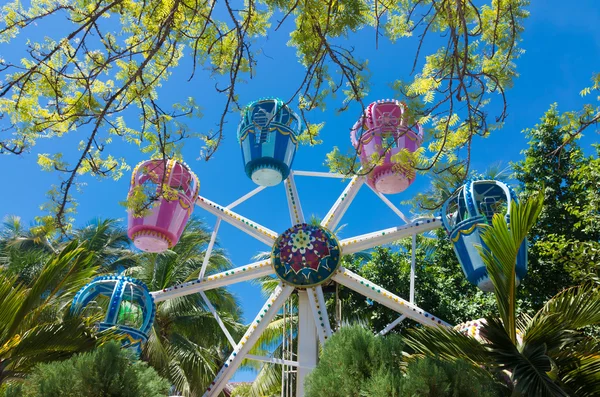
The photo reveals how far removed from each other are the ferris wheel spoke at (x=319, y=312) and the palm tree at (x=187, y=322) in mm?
5072

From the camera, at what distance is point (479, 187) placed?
779cm

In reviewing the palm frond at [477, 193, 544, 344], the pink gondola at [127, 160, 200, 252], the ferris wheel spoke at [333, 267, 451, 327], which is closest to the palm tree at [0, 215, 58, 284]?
the pink gondola at [127, 160, 200, 252]

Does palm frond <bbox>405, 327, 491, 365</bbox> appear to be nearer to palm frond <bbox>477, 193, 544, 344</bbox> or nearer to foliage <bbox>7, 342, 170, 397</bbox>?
palm frond <bbox>477, 193, 544, 344</bbox>

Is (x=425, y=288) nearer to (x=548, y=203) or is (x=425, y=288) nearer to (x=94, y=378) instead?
(x=548, y=203)

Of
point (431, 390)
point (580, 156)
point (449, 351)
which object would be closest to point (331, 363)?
point (431, 390)

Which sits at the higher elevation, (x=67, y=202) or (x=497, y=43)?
(x=497, y=43)

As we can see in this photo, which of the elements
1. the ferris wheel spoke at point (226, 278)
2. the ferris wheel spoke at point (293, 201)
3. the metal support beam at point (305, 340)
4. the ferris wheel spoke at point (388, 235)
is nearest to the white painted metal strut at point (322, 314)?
the metal support beam at point (305, 340)

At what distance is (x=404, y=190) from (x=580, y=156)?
4917 mm

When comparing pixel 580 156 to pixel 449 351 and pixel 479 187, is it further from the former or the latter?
pixel 449 351

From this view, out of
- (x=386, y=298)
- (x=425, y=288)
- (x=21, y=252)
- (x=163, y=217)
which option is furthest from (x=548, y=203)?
(x=21, y=252)

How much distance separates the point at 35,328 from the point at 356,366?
3286 millimetres

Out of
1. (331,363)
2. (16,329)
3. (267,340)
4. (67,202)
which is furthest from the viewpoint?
(267,340)

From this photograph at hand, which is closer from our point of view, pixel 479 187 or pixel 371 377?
pixel 371 377

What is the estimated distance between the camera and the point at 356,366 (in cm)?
441
